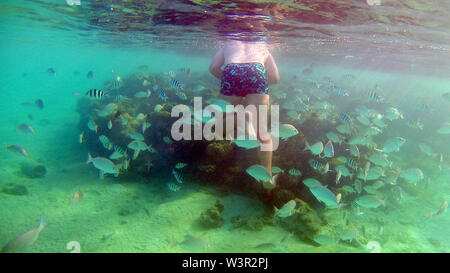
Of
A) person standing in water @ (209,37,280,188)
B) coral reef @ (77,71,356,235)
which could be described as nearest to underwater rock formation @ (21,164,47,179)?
coral reef @ (77,71,356,235)

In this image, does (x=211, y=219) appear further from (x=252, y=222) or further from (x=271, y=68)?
(x=271, y=68)

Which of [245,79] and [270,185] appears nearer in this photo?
[245,79]

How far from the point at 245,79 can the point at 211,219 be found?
3768mm

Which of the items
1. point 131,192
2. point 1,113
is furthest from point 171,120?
point 1,113

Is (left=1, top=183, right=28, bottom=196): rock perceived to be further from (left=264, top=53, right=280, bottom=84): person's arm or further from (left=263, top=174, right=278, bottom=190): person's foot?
(left=264, top=53, right=280, bottom=84): person's arm

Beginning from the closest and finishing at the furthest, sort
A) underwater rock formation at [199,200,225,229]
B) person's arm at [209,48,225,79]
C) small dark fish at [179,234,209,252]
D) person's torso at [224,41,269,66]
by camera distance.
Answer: small dark fish at [179,234,209,252]
underwater rock formation at [199,200,225,229]
person's torso at [224,41,269,66]
person's arm at [209,48,225,79]

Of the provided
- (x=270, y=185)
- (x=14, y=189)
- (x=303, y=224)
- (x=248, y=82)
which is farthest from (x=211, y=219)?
(x=14, y=189)

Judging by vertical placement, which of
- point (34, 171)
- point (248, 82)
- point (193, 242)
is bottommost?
point (34, 171)

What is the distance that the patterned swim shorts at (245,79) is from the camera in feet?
20.5

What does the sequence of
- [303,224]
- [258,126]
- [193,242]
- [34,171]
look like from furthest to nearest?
[34,171] → [258,126] → [303,224] → [193,242]

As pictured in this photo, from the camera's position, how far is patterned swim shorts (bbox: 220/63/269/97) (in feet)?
20.5

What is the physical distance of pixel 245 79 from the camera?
6.26 meters

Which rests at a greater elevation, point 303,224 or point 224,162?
point 224,162

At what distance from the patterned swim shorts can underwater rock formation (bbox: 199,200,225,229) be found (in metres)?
3.21
